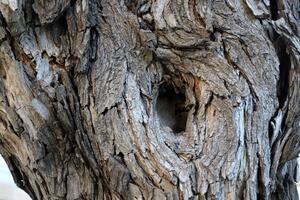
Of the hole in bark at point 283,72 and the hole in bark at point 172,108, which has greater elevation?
the hole in bark at point 283,72

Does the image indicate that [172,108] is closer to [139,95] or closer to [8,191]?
[139,95]

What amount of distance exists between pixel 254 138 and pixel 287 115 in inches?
3.9

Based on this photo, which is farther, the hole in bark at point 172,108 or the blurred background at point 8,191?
the blurred background at point 8,191

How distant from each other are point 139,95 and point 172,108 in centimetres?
10

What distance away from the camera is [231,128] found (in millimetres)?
872

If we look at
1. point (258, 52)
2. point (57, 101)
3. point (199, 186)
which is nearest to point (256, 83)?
point (258, 52)

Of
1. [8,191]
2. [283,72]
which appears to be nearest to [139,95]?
[283,72]

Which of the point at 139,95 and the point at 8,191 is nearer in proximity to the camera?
the point at 139,95

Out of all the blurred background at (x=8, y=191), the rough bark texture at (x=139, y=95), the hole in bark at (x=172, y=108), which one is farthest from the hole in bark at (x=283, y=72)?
the blurred background at (x=8, y=191)

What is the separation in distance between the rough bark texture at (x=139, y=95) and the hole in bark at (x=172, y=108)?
0.08 ft

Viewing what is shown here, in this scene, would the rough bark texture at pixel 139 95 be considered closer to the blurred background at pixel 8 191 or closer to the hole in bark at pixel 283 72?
the hole in bark at pixel 283 72

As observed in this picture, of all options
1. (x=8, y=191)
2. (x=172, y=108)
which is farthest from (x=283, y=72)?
(x=8, y=191)

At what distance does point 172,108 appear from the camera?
37.7 inches

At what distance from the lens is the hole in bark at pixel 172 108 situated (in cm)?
94
